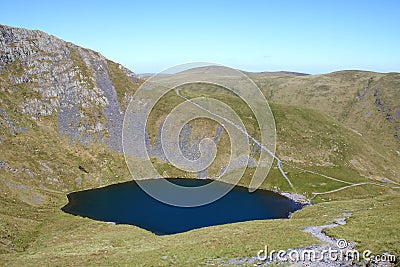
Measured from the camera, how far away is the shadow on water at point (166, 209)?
226ft

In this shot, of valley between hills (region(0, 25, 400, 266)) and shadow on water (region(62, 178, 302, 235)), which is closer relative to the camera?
valley between hills (region(0, 25, 400, 266))

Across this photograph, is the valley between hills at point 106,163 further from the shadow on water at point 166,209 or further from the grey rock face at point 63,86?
the shadow on water at point 166,209

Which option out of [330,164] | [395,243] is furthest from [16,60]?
[395,243]

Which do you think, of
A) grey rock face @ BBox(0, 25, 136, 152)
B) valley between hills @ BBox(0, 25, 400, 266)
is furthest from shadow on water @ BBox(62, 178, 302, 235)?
grey rock face @ BBox(0, 25, 136, 152)

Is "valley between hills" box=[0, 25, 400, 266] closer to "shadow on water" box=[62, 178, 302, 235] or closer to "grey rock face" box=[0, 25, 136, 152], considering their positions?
"grey rock face" box=[0, 25, 136, 152]

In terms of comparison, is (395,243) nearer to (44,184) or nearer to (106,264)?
(106,264)

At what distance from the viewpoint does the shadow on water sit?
226 feet

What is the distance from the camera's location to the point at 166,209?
77.2 metres

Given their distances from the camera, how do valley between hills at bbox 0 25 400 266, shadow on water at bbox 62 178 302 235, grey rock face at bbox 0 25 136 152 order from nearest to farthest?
valley between hills at bbox 0 25 400 266
shadow on water at bbox 62 178 302 235
grey rock face at bbox 0 25 136 152

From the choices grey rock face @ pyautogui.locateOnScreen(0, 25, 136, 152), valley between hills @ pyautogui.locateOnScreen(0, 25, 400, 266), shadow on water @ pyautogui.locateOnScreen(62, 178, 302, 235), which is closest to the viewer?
valley between hills @ pyautogui.locateOnScreen(0, 25, 400, 266)

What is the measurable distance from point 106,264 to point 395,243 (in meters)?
27.9

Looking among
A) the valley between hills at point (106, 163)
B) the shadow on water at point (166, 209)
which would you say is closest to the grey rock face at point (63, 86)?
the valley between hills at point (106, 163)

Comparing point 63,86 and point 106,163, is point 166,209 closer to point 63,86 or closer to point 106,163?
point 106,163

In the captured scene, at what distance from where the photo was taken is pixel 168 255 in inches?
1366
